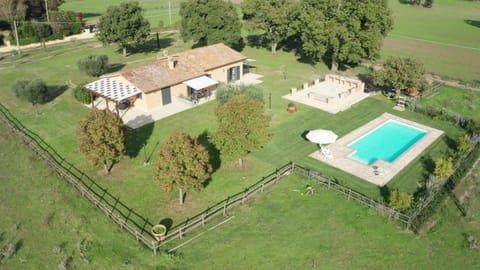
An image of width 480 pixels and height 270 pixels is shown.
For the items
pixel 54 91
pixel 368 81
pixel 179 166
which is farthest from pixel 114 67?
pixel 179 166

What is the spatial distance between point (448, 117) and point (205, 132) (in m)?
25.6

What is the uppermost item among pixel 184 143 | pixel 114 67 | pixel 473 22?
pixel 473 22

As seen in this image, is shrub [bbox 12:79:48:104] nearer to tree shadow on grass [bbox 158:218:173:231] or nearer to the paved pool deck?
tree shadow on grass [bbox 158:218:173:231]

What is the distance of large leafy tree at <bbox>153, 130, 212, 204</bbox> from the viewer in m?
25.5

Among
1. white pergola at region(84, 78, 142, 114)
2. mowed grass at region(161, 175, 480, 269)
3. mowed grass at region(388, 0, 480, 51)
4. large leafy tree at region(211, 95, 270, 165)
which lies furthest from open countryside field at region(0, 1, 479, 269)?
mowed grass at region(388, 0, 480, 51)

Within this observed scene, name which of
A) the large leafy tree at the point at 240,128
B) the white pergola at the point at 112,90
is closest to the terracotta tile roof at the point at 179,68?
the white pergola at the point at 112,90

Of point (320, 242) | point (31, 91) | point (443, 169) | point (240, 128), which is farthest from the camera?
point (31, 91)

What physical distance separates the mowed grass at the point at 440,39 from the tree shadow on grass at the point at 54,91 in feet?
159

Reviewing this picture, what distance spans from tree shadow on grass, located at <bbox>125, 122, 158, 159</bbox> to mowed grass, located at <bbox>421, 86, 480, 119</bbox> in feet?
104

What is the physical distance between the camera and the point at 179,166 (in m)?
25.5

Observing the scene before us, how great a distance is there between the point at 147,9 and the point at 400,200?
9229 centimetres

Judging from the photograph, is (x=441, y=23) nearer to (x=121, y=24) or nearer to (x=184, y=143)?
(x=121, y=24)

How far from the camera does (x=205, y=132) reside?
37781mm

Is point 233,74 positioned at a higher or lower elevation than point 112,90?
lower
